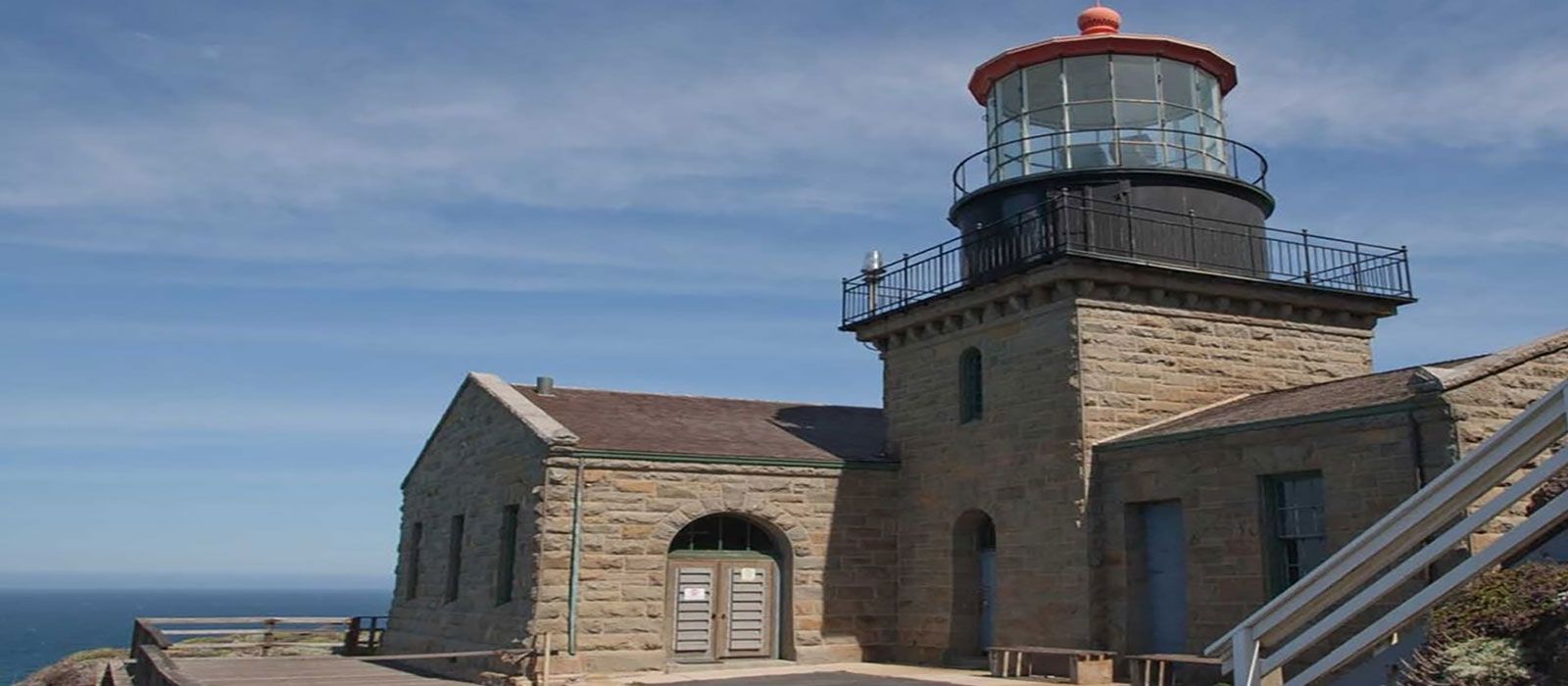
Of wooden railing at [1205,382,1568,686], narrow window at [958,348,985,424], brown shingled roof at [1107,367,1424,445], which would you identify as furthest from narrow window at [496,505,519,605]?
wooden railing at [1205,382,1568,686]

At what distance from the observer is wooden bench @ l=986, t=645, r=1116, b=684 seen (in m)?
14.4

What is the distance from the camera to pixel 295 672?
17547 millimetres

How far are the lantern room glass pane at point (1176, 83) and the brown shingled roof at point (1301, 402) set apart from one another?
4301 mm

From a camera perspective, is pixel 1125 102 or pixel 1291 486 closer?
pixel 1291 486

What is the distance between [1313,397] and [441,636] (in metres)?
13.1

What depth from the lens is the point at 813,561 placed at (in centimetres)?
1834

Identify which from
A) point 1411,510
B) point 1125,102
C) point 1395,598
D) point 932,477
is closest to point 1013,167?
point 1125,102

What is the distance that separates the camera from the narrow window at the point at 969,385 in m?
17.9

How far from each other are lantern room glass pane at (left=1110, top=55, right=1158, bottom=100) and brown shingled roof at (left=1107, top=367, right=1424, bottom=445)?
4459mm

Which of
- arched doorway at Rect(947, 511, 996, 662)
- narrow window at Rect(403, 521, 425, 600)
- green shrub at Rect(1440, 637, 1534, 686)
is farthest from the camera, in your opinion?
narrow window at Rect(403, 521, 425, 600)

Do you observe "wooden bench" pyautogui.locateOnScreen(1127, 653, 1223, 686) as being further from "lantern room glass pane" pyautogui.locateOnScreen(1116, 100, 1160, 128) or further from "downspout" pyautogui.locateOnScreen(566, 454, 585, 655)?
"lantern room glass pane" pyautogui.locateOnScreen(1116, 100, 1160, 128)

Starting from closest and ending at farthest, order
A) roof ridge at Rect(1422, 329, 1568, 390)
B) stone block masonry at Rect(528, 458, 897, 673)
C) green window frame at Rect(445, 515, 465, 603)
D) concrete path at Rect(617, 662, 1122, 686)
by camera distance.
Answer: roof ridge at Rect(1422, 329, 1568, 390) → concrete path at Rect(617, 662, 1122, 686) → stone block masonry at Rect(528, 458, 897, 673) → green window frame at Rect(445, 515, 465, 603)

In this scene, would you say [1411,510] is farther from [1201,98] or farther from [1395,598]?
[1201,98]

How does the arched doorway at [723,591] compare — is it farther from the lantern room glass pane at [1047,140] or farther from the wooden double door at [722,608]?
the lantern room glass pane at [1047,140]
